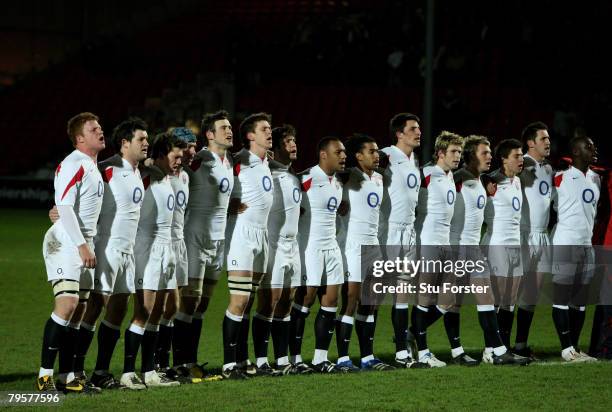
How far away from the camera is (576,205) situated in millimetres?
9984

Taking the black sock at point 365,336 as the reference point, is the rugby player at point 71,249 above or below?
above

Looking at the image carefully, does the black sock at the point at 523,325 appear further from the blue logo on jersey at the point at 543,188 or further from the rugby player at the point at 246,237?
the rugby player at the point at 246,237

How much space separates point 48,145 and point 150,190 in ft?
65.1

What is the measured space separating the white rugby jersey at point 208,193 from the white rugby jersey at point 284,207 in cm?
45

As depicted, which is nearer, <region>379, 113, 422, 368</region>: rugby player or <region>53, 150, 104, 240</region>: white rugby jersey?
<region>53, 150, 104, 240</region>: white rugby jersey

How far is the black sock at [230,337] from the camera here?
8445 millimetres

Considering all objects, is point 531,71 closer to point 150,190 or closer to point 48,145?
point 48,145

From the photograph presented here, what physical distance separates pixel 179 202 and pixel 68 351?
1.44 meters

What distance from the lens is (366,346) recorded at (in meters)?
9.20

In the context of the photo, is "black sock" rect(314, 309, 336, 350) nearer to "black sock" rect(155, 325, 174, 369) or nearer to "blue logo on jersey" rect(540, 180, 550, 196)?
"black sock" rect(155, 325, 174, 369)

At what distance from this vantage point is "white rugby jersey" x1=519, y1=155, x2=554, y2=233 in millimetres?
10008

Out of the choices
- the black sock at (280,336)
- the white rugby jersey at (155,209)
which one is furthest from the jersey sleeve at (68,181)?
the black sock at (280,336)

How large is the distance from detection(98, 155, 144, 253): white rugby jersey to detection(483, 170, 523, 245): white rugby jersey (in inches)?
135

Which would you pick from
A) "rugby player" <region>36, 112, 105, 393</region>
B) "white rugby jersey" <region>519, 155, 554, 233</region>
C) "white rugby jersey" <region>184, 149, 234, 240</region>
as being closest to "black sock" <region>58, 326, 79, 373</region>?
"rugby player" <region>36, 112, 105, 393</region>
